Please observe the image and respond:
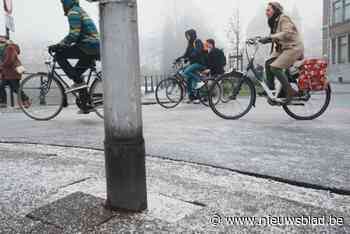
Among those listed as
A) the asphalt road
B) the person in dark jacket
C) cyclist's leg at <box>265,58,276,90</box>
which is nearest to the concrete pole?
the asphalt road

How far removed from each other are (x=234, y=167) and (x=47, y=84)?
4366 mm

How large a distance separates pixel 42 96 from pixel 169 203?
5043 mm

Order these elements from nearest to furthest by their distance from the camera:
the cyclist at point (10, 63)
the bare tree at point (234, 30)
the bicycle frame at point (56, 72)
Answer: the bicycle frame at point (56, 72), the cyclist at point (10, 63), the bare tree at point (234, 30)

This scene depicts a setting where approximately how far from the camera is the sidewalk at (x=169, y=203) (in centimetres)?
212

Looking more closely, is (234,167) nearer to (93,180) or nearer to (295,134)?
(93,180)

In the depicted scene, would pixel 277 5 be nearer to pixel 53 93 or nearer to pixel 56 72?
pixel 56 72

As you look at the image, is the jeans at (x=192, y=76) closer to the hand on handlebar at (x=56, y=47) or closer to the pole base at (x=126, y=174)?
the hand on handlebar at (x=56, y=47)

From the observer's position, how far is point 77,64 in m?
6.25

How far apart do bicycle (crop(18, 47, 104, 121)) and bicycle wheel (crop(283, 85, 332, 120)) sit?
9.97ft

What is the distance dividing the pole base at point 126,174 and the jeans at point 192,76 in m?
7.53

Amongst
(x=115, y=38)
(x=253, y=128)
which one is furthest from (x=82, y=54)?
(x=115, y=38)

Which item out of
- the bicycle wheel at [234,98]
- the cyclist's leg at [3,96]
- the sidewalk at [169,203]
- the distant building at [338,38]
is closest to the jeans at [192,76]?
the bicycle wheel at [234,98]

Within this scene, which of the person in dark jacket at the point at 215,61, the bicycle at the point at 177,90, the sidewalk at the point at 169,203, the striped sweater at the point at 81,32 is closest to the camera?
the sidewalk at the point at 169,203

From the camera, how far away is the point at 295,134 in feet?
16.3
